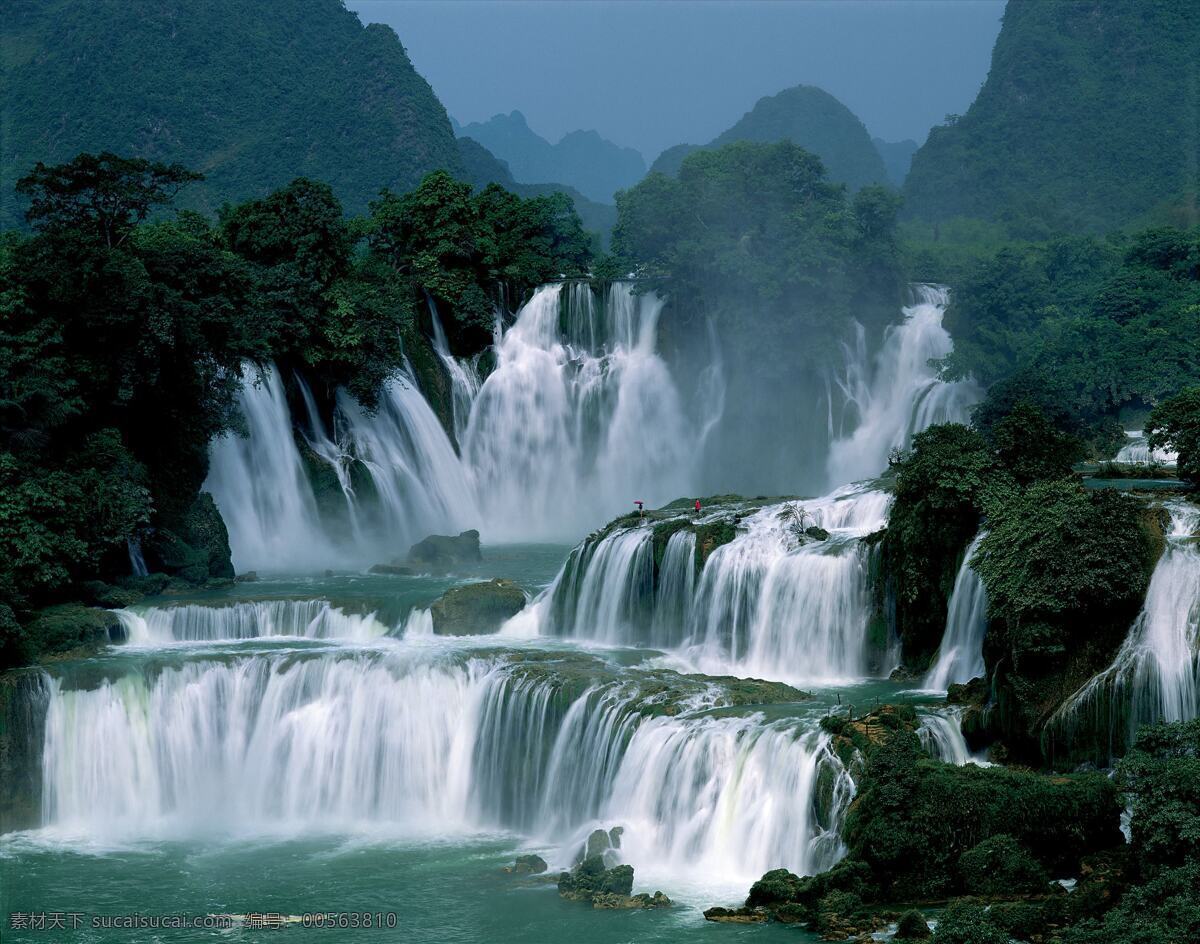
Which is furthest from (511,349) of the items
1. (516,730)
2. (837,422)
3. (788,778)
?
(788,778)

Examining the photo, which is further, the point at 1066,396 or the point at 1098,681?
the point at 1066,396

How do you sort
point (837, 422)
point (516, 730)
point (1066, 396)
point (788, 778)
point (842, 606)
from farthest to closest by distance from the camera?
point (837, 422) < point (1066, 396) < point (842, 606) < point (516, 730) < point (788, 778)

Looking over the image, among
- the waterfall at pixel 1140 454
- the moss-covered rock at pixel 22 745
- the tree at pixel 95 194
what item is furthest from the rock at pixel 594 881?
the tree at pixel 95 194

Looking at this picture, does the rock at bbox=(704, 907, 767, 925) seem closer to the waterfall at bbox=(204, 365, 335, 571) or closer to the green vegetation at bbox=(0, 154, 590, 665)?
the green vegetation at bbox=(0, 154, 590, 665)

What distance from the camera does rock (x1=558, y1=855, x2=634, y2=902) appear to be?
16609mm

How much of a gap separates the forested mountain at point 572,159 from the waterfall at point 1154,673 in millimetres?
144230

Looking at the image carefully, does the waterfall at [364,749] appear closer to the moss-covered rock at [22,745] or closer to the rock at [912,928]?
the moss-covered rock at [22,745]

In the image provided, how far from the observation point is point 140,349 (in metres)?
28.6

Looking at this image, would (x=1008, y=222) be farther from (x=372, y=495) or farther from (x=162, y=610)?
(x=162, y=610)

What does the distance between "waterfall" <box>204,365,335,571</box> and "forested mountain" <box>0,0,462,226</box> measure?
35.3 m

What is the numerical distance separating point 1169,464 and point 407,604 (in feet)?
44.5

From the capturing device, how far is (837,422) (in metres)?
39.6

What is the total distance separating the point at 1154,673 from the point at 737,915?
18.6 feet

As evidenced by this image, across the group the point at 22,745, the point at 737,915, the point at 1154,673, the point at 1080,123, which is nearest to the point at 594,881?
the point at 737,915
